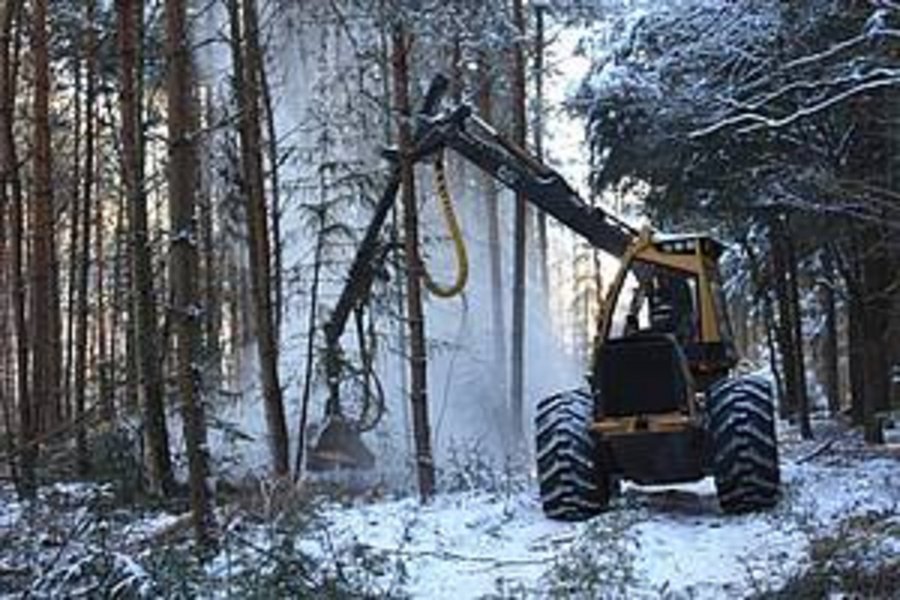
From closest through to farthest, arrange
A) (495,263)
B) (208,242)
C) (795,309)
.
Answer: (795,309)
(495,263)
(208,242)

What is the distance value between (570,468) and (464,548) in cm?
162

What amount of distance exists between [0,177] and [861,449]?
11.2 metres

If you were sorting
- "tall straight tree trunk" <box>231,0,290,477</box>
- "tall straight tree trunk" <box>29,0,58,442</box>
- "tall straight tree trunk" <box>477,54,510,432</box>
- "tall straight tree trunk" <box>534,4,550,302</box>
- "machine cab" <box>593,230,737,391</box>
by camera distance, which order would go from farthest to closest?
1. "tall straight tree trunk" <box>534,4,550,302</box>
2. "tall straight tree trunk" <box>477,54,510,432</box>
3. "tall straight tree trunk" <box>231,0,290,477</box>
4. "tall straight tree trunk" <box>29,0,58,442</box>
5. "machine cab" <box>593,230,737,391</box>

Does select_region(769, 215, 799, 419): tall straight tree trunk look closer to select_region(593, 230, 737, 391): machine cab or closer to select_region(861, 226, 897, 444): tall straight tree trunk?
select_region(861, 226, 897, 444): tall straight tree trunk

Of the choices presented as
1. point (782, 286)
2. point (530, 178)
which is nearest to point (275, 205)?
point (530, 178)

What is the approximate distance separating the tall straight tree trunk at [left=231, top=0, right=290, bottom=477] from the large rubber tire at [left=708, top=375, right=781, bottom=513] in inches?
193

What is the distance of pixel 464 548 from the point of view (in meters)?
10.9

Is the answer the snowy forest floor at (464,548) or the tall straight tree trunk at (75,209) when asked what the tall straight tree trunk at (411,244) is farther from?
the tall straight tree trunk at (75,209)

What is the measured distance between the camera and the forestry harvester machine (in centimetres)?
1177

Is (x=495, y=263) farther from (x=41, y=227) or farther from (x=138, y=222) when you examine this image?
(x=138, y=222)

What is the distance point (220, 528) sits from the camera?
10656 mm

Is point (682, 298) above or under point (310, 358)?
above

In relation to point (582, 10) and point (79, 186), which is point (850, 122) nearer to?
point (582, 10)

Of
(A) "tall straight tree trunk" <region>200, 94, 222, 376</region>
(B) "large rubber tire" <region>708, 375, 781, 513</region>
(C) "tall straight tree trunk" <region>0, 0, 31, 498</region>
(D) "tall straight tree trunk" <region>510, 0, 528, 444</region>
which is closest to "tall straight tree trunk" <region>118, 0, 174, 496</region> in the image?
(C) "tall straight tree trunk" <region>0, 0, 31, 498</region>
